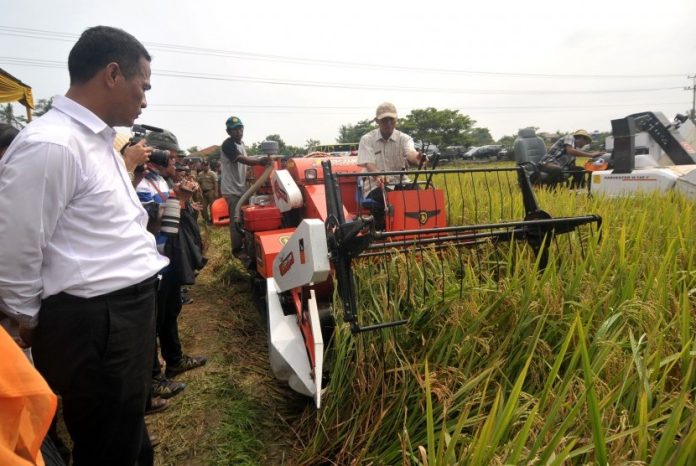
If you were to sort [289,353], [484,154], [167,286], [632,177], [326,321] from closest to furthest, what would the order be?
[289,353], [326,321], [167,286], [632,177], [484,154]

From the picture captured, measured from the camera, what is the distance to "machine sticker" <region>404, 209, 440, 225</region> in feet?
Answer: 10.1

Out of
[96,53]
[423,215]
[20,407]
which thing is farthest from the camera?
[423,215]

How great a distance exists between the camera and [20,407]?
716mm

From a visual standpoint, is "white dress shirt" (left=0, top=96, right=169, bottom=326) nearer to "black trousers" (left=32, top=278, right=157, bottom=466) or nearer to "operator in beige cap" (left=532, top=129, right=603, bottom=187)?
"black trousers" (left=32, top=278, right=157, bottom=466)

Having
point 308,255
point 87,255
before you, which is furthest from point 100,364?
point 308,255

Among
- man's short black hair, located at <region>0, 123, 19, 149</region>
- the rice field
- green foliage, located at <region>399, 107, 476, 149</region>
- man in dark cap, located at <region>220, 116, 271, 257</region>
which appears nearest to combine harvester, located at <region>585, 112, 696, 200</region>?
the rice field

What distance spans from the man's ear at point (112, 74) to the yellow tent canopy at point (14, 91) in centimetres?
863

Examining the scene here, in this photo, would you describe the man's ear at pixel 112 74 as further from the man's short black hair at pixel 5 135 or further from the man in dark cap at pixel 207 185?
the man in dark cap at pixel 207 185

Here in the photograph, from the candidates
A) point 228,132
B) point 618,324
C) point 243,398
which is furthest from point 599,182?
point 243,398

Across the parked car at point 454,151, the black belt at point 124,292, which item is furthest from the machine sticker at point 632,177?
the black belt at point 124,292

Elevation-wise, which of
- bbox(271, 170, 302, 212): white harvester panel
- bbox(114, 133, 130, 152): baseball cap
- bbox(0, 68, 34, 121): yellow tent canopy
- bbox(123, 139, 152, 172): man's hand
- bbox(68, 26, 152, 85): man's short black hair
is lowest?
bbox(271, 170, 302, 212): white harvester panel

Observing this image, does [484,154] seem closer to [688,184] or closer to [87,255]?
[688,184]

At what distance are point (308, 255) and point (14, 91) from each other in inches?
386

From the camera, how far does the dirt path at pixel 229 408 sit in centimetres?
205
